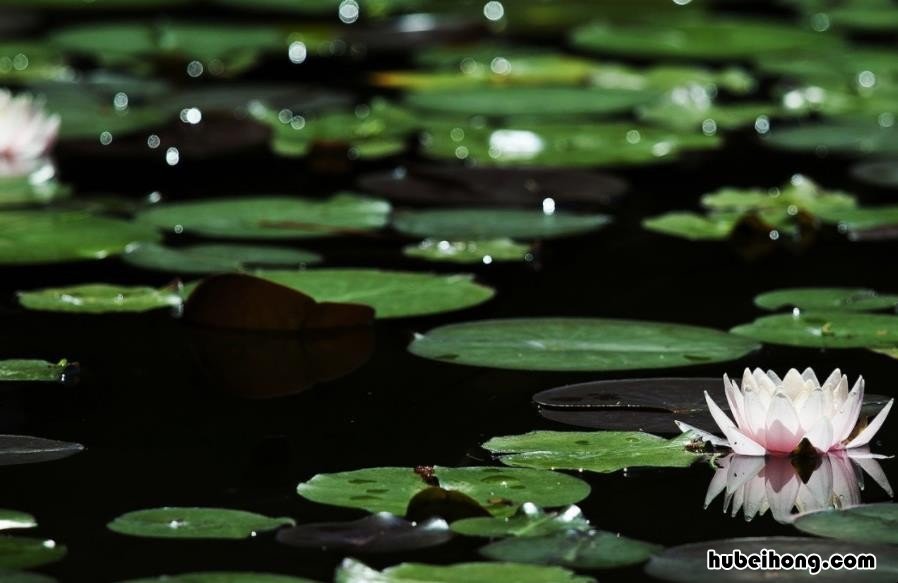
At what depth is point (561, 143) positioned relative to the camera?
14.4 ft


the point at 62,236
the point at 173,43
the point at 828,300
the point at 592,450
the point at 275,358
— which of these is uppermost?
the point at 173,43

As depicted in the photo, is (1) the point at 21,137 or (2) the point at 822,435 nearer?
(2) the point at 822,435

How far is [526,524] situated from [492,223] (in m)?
1.72

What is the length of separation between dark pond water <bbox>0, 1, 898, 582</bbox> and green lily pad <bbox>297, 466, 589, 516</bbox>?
0.03m

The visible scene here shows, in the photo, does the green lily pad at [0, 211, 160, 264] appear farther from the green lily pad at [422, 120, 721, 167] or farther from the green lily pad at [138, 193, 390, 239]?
the green lily pad at [422, 120, 721, 167]

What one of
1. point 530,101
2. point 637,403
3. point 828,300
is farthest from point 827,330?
point 530,101

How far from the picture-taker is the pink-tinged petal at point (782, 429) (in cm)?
216

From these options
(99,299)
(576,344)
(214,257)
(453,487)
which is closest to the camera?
(453,487)

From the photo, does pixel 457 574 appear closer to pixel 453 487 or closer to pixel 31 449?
pixel 453 487

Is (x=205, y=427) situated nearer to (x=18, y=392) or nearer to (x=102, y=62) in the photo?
(x=18, y=392)

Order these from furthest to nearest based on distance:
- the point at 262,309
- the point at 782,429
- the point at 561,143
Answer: the point at 561,143 < the point at 262,309 < the point at 782,429

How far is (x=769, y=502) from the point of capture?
207 centimetres

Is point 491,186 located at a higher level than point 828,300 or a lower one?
higher

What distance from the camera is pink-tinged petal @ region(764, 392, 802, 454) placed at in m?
2.16
